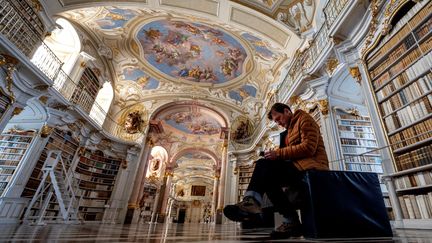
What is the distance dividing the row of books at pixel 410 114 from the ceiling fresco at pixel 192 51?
6.54 meters

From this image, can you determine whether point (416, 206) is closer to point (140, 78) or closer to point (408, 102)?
point (408, 102)

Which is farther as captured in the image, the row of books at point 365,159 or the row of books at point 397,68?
the row of books at point 365,159

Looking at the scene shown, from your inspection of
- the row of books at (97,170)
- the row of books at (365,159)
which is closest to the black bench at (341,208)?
the row of books at (365,159)

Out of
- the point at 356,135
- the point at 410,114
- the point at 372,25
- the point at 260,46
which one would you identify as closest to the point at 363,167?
the point at 356,135

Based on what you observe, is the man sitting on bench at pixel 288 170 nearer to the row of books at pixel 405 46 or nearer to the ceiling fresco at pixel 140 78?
the row of books at pixel 405 46

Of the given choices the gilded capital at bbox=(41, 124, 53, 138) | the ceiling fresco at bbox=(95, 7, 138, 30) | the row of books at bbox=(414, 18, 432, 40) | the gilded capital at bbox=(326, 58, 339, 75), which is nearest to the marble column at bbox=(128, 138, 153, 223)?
the gilded capital at bbox=(41, 124, 53, 138)

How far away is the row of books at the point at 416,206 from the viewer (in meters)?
2.16

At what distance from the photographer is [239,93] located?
10891 millimetres

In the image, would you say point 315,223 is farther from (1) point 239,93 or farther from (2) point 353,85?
(1) point 239,93

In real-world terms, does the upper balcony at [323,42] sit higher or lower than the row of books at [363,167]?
higher

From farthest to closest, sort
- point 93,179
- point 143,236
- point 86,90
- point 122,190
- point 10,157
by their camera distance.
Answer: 1. point 122,190
2. point 93,179
3. point 86,90
4. point 10,157
5. point 143,236

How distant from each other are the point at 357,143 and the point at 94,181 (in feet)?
28.7

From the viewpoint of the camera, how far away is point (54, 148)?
6.09 metres

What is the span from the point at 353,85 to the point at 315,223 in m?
4.23
